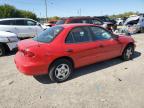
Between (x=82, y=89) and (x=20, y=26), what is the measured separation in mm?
9018

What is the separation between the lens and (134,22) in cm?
1565

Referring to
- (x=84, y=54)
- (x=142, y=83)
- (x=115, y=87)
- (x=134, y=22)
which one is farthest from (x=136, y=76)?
(x=134, y=22)

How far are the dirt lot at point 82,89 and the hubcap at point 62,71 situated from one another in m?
0.20

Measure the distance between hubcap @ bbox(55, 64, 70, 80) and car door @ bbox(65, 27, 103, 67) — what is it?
35 cm

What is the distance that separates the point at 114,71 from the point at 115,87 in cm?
120

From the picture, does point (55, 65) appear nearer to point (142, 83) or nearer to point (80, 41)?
point (80, 41)

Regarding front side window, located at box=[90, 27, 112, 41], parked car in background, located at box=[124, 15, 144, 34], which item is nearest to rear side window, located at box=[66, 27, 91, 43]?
front side window, located at box=[90, 27, 112, 41]

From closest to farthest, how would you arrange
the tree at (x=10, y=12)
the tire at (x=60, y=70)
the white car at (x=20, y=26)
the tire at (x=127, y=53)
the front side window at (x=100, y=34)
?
the tire at (x=60, y=70) → the front side window at (x=100, y=34) → the tire at (x=127, y=53) → the white car at (x=20, y=26) → the tree at (x=10, y=12)

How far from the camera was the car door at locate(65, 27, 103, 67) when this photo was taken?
5000mm

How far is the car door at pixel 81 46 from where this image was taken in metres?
5.00

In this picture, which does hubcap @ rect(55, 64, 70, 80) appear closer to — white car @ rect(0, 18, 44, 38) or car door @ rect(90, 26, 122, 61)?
car door @ rect(90, 26, 122, 61)

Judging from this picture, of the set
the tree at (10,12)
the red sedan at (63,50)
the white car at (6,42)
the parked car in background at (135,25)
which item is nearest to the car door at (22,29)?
the white car at (6,42)

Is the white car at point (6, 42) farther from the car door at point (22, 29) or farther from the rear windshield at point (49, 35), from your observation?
the car door at point (22, 29)

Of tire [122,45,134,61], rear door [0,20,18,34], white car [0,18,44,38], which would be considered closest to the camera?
tire [122,45,134,61]
